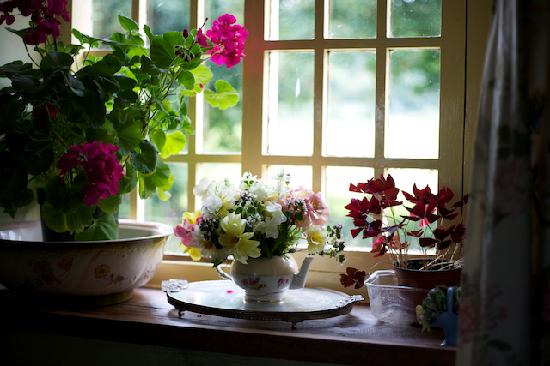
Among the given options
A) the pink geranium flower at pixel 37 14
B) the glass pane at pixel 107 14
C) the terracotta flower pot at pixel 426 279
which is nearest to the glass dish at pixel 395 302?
the terracotta flower pot at pixel 426 279

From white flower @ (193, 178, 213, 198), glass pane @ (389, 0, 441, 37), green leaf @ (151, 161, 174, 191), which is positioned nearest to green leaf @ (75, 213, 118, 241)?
green leaf @ (151, 161, 174, 191)

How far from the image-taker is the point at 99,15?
2371 millimetres

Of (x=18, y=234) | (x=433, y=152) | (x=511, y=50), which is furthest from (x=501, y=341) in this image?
(x=18, y=234)

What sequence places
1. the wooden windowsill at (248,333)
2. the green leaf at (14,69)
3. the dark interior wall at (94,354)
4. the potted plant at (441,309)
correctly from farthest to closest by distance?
the dark interior wall at (94,354)
the green leaf at (14,69)
the wooden windowsill at (248,333)
the potted plant at (441,309)

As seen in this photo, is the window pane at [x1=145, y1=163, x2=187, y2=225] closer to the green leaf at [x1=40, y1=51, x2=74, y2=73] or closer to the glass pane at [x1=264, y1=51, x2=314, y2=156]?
the glass pane at [x1=264, y1=51, x2=314, y2=156]

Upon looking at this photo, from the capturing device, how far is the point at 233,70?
2.26m

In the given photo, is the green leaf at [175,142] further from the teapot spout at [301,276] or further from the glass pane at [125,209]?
the teapot spout at [301,276]

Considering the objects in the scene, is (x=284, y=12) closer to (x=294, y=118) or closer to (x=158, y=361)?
(x=294, y=118)

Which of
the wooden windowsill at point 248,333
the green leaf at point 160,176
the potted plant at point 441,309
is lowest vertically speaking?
the wooden windowsill at point 248,333

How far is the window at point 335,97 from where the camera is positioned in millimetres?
1951

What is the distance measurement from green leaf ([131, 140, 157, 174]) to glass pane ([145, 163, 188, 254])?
393 mm

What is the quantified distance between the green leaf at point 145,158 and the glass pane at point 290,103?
0.40 meters

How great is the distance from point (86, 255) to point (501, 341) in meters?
1.05

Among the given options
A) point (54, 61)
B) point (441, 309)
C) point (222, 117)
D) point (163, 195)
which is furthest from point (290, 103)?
point (441, 309)
